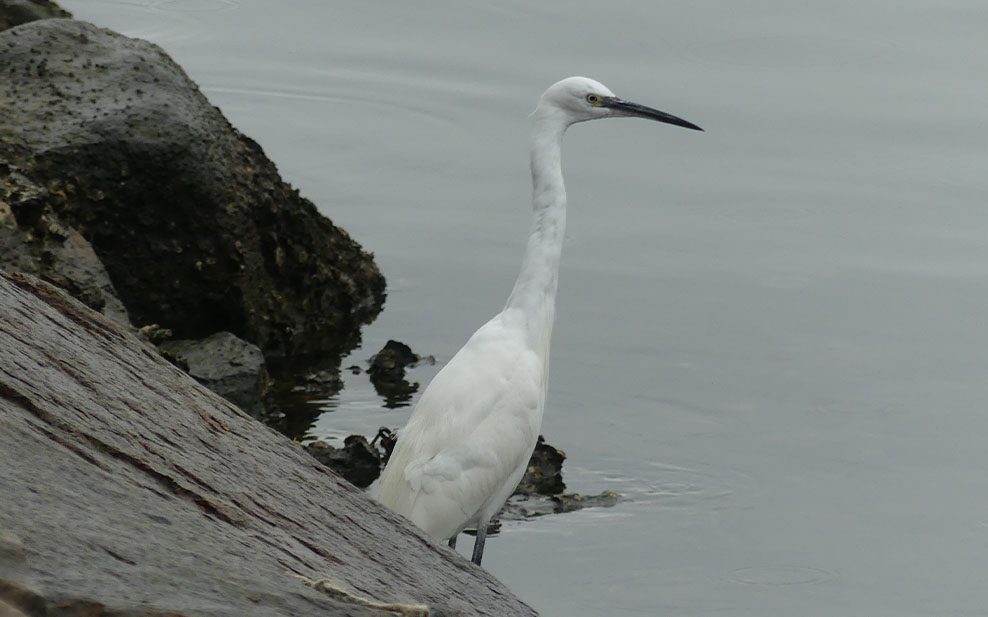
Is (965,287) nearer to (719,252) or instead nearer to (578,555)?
(719,252)

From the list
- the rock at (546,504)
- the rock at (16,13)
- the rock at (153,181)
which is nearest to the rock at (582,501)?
the rock at (546,504)

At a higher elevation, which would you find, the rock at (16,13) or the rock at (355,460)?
the rock at (16,13)

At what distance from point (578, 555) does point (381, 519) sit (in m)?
3.64

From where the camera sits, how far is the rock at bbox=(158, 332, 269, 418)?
7473 millimetres

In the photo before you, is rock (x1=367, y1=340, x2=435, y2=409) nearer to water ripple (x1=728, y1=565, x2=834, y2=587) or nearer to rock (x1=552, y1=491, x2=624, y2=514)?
rock (x1=552, y1=491, x2=624, y2=514)

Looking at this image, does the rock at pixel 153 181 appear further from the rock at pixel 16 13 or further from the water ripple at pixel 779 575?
the water ripple at pixel 779 575

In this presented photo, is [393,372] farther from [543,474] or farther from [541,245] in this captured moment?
[541,245]

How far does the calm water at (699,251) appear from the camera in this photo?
7.59 meters

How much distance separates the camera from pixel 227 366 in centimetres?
761

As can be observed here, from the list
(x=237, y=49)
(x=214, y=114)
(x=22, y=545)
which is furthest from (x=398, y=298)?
(x=22, y=545)

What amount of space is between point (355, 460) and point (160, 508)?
15.0 ft

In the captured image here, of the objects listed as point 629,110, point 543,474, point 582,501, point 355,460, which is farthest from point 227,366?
point 629,110

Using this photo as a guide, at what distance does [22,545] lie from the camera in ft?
6.56

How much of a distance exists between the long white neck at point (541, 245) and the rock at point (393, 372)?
6.76 ft
